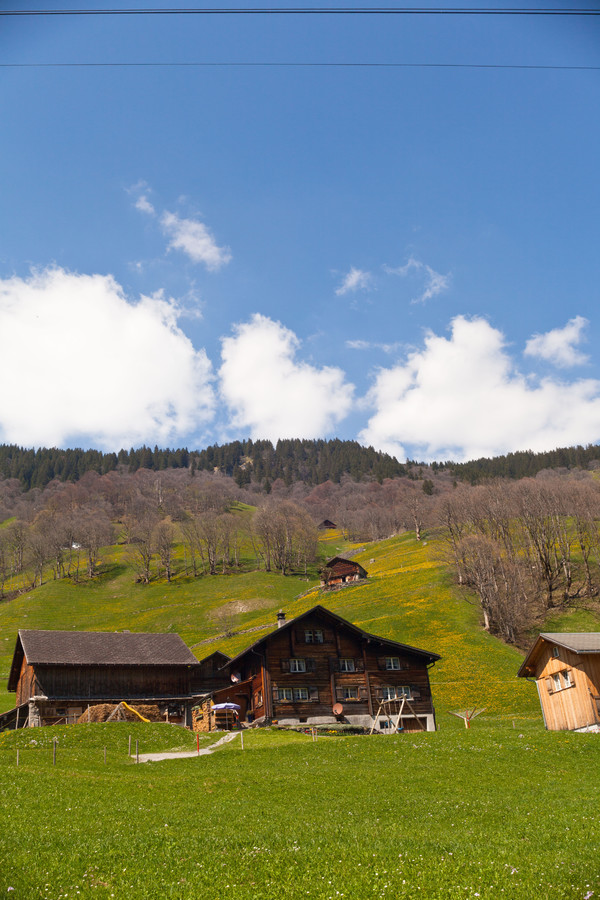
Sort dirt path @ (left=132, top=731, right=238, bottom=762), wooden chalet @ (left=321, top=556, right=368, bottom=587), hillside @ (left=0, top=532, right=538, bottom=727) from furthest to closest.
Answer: wooden chalet @ (left=321, top=556, right=368, bottom=587) < hillside @ (left=0, top=532, right=538, bottom=727) < dirt path @ (left=132, top=731, right=238, bottom=762)

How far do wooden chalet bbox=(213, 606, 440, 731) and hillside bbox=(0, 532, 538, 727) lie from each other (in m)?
5.64

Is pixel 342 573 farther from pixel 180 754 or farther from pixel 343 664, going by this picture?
pixel 180 754

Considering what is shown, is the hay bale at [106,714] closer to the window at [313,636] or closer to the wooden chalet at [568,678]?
the window at [313,636]

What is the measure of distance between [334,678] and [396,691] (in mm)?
5164

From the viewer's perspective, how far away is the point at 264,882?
42.3 ft

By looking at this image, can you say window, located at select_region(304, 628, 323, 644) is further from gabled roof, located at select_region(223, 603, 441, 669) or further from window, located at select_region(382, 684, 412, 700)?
window, located at select_region(382, 684, 412, 700)

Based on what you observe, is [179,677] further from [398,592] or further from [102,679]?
[398,592]

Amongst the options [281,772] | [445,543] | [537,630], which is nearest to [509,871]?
[281,772]

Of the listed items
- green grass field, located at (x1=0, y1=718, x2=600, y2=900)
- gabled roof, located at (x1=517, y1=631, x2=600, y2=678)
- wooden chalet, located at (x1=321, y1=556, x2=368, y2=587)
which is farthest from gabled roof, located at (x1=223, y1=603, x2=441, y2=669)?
wooden chalet, located at (x1=321, y1=556, x2=368, y2=587)

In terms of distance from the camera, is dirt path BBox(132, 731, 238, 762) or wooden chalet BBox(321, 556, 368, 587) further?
wooden chalet BBox(321, 556, 368, 587)

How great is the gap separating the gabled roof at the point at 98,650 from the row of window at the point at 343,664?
477 inches

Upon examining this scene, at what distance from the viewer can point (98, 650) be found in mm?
55906

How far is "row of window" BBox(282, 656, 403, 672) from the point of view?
49.7 metres

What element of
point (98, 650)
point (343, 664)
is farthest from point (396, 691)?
point (98, 650)
